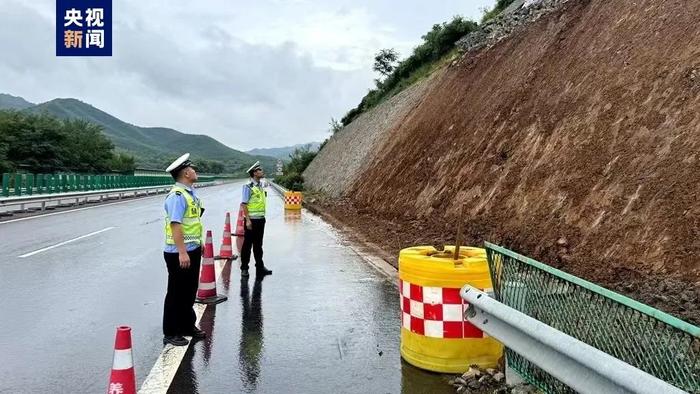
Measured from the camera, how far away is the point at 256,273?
923cm

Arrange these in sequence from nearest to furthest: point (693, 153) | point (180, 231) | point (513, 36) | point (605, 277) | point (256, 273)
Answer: point (180, 231)
point (605, 277)
point (693, 153)
point (256, 273)
point (513, 36)

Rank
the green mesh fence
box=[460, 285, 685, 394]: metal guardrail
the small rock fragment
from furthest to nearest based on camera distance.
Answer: the small rock fragment → the green mesh fence → box=[460, 285, 685, 394]: metal guardrail

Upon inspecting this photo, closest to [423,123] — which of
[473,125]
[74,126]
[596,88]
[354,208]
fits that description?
[354,208]

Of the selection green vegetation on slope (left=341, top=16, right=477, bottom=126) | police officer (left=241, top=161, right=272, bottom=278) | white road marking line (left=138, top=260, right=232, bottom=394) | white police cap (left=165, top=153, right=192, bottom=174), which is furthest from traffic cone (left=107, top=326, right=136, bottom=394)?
green vegetation on slope (left=341, top=16, right=477, bottom=126)

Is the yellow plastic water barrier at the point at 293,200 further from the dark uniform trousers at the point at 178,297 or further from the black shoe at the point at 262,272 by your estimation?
the dark uniform trousers at the point at 178,297

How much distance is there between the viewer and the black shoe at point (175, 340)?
5414 mm

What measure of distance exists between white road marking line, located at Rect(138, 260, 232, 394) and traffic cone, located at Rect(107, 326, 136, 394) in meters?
0.69

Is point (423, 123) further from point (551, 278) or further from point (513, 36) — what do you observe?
point (551, 278)

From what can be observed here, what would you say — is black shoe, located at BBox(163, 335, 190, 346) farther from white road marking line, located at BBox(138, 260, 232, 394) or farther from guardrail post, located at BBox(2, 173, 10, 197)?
guardrail post, located at BBox(2, 173, 10, 197)

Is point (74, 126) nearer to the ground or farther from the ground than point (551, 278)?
farther from the ground

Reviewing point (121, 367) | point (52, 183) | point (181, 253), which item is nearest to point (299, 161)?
point (52, 183)

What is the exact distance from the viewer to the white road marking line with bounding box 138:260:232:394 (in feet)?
14.1

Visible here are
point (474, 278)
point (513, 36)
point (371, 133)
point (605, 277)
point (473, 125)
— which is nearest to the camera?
point (474, 278)

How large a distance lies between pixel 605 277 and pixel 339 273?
14.3 feet
